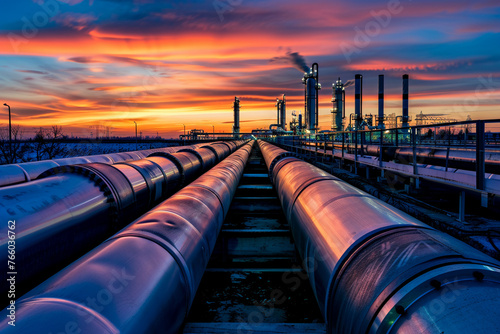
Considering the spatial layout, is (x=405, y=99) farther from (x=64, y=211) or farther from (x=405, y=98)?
(x=64, y=211)

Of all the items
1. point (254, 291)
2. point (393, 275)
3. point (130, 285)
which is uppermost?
point (393, 275)

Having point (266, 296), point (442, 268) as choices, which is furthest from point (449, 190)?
point (442, 268)

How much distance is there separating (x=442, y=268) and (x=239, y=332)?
7.87 ft

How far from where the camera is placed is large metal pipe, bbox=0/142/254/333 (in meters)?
1.93

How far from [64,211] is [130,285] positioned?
2.53 m

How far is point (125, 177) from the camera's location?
6.44 m

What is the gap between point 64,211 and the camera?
435 centimetres

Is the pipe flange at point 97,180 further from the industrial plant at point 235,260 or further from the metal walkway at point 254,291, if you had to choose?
the metal walkway at point 254,291

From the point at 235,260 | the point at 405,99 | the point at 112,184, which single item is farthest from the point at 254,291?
the point at 405,99

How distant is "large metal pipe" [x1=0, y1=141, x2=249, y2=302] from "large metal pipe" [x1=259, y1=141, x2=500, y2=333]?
131 inches

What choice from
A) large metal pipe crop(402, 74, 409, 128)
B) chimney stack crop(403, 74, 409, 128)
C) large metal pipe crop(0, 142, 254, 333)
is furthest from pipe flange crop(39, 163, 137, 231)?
chimney stack crop(403, 74, 409, 128)

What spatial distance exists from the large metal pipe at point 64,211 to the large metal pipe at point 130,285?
50.8 inches

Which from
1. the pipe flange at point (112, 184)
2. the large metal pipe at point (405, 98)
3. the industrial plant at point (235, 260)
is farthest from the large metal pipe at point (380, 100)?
the pipe flange at point (112, 184)

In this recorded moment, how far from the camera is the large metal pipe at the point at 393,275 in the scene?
1826 millimetres
